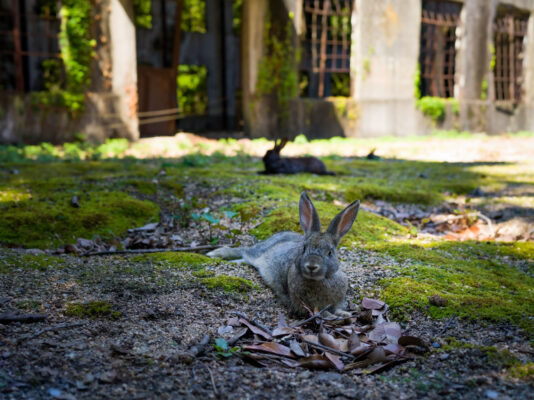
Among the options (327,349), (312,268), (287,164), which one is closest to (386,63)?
(287,164)

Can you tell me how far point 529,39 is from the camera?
18.2m

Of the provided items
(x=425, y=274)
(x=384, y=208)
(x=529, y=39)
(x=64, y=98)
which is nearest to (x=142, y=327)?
(x=425, y=274)

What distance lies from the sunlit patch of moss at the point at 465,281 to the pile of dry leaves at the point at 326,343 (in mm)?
272

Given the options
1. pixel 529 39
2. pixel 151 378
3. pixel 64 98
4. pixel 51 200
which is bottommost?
pixel 151 378

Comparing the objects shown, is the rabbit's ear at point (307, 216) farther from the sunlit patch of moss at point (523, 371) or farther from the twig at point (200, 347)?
the sunlit patch of moss at point (523, 371)

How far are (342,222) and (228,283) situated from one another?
0.82 m

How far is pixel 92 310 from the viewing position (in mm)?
2670

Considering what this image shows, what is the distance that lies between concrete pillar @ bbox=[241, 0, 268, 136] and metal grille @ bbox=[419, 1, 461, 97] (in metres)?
5.82

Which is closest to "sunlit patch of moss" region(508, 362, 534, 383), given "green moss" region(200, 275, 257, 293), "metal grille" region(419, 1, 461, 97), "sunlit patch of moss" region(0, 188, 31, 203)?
"green moss" region(200, 275, 257, 293)

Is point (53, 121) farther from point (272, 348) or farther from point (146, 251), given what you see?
point (272, 348)

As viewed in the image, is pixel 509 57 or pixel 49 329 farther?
pixel 509 57

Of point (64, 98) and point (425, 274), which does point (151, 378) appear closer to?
point (425, 274)

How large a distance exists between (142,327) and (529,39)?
64.4 feet

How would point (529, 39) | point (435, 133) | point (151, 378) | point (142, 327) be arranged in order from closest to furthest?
point (151, 378)
point (142, 327)
point (435, 133)
point (529, 39)
